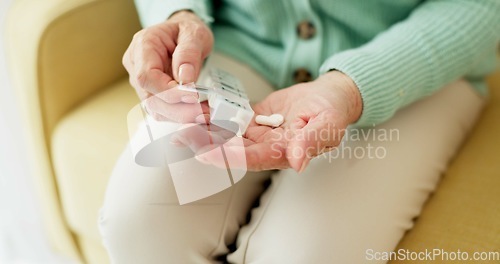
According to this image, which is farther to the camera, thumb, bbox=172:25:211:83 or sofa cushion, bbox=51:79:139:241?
sofa cushion, bbox=51:79:139:241

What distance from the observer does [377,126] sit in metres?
0.54

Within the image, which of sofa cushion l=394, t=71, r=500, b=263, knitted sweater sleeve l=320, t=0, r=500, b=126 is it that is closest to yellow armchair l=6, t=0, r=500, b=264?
sofa cushion l=394, t=71, r=500, b=263

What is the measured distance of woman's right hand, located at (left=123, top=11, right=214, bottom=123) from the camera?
436mm

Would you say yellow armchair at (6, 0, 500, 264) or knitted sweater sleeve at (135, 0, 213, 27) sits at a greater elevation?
knitted sweater sleeve at (135, 0, 213, 27)

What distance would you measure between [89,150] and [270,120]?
0.76ft

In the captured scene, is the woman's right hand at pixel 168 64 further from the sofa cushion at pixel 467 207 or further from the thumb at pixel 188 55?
the sofa cushion at pixel 467 207

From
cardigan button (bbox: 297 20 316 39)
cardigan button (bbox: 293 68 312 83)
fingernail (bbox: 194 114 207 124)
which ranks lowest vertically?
cardigan button (bbox: 293 68 312 83)

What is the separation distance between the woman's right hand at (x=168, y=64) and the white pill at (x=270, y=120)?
0.06 metres

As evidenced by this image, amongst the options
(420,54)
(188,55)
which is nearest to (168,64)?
(188,55)

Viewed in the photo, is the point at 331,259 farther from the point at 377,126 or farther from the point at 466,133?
the point at 466,133

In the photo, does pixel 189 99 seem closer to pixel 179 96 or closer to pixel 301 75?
pixel 179 96

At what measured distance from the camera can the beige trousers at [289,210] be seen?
455 millimetres

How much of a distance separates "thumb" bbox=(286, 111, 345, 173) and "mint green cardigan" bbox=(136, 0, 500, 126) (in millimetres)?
84

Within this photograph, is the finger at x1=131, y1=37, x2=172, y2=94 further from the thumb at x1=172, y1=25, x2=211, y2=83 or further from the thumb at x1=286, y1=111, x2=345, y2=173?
the thumb at x1=286, y1=111, x2=345, y2=173
